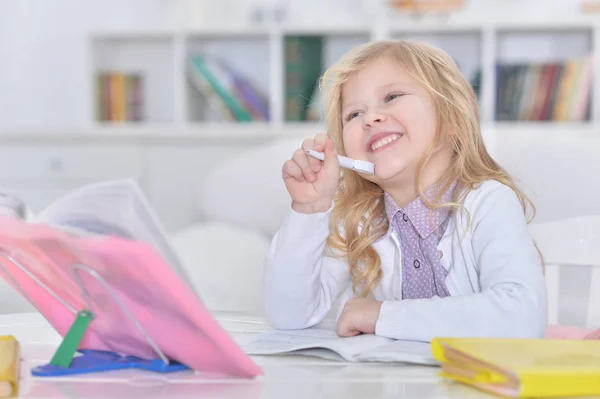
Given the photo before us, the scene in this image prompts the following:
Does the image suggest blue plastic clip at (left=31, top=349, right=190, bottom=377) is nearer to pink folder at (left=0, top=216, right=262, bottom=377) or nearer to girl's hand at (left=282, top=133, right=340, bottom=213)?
pink folder at (left=0, top=216, right=262, bottom=377)

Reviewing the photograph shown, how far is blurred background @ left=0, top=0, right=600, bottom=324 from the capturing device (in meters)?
2.89

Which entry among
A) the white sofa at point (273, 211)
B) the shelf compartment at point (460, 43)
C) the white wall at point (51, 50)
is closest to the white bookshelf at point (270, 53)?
the shelf compartment at point (460, 43)

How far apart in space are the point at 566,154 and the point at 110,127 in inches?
72.9

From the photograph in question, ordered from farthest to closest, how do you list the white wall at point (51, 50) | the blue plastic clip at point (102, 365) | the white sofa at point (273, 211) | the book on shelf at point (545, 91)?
1. the white wall at point (51, 50)
2. the book on shelf at point (545, 91)
3. the white sofa at point (273, 211)
4. the blue plastic clip at point (102, 365)

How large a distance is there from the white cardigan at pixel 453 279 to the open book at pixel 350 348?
0.05 metres

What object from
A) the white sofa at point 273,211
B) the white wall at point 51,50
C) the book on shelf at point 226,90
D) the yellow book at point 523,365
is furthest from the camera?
the white wall at point 51,50

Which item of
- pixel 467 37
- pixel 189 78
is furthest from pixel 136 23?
pixel 467 37

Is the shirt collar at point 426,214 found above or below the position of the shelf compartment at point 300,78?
below

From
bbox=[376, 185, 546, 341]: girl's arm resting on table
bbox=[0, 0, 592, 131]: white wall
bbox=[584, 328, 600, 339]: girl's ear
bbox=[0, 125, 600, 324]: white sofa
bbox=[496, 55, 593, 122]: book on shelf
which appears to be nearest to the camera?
bbox=[376, 185, 546, 341]: girl's arm resting on table

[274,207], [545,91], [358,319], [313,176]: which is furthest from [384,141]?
[545,91]

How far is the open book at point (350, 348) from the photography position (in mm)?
808

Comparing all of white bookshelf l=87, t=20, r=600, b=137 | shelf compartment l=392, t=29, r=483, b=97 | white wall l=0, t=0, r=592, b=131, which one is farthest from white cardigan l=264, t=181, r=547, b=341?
white wall l=0, t=0, r=592, b=131

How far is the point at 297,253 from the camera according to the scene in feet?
3.53

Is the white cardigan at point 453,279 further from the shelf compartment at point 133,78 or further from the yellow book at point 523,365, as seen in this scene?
the shelf compartment at point 133,78
